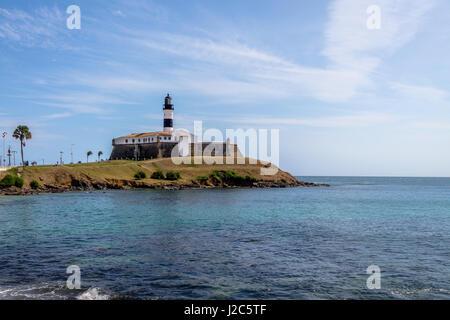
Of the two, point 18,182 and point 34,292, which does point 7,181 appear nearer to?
point 18,182

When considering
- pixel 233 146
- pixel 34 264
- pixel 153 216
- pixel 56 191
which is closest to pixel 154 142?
pixel 233 146

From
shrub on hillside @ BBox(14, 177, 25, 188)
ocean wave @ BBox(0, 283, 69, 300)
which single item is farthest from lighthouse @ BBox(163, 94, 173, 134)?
ocean wave @ BBox(0, 283, 69, 300)

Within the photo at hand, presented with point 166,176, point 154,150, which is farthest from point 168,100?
point 166,176

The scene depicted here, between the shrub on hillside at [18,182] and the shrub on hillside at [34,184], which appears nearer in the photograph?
the shrub on hillside at [18,182]

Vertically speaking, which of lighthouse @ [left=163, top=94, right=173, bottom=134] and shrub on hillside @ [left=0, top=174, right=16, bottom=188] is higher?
lighthouse @ [left=163, top=94, right=173, bottom=134]

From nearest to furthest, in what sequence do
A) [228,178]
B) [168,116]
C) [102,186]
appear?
[102,186] < [228,178] < [168,116]

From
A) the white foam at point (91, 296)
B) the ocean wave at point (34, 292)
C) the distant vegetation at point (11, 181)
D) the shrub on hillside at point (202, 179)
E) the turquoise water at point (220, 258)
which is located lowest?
the turquoise water at point (220, 258)

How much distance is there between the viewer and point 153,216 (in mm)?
41375

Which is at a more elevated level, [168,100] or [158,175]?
[168,100]

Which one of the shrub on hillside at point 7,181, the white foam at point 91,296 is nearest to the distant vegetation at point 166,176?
the shrub on hillside at point 7,181

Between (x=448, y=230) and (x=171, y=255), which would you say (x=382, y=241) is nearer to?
(x=448, y=230)

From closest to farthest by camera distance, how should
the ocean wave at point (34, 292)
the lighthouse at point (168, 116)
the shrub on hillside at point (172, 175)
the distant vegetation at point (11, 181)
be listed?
the ocean wave at point (34, 292) → the distant vegetation at point (11, 181) → the shrub on hillside at point (172, 175) → the lighthouse at point (168, 116)

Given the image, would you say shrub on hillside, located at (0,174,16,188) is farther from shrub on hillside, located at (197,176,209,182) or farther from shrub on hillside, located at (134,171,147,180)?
shrub on hillside, located at (197,176,209,182)

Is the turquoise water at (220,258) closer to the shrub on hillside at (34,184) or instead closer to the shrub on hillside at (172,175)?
the shrub on hillside at (34,184)
